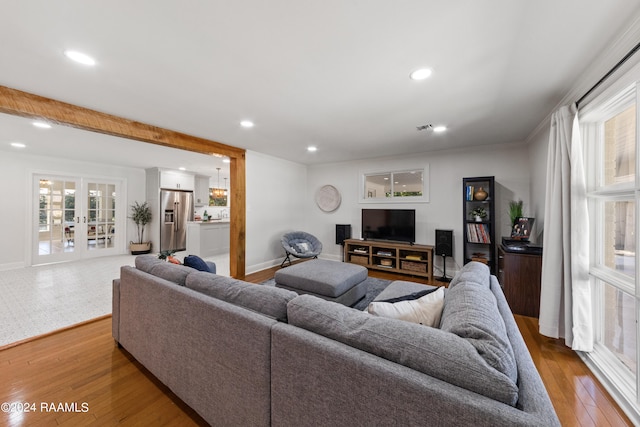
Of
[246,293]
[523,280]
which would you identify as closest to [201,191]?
[246,293]

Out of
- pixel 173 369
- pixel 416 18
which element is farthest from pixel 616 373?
pixel 173 369

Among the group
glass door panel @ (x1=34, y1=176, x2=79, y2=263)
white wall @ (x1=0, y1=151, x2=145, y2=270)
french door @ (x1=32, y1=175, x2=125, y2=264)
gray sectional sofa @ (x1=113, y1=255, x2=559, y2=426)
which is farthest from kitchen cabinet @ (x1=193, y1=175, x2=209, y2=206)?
gray sectional sofa @ (x1=113, y1=255, x2=559, y2=426)

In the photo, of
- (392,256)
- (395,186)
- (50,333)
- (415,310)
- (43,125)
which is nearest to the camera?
(415,310)

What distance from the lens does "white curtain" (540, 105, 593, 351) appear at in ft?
6.70

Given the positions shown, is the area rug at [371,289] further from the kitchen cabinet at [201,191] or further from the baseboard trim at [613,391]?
the kitchen cabinet at [201,191]

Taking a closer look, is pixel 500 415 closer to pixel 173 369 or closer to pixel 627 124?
pixel 173 369

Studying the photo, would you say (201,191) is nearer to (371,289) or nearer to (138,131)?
(138,131)

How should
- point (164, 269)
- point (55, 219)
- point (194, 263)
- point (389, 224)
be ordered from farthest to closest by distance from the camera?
1. point (55, 219)
2. point (389, 224)
3. point (194, 263)
4. point (164, 269)

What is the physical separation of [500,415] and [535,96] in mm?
2806

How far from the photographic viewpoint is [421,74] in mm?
1921

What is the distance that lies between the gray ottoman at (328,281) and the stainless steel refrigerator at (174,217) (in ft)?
16.4

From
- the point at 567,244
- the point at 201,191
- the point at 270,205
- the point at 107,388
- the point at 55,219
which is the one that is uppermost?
the point at 201,191

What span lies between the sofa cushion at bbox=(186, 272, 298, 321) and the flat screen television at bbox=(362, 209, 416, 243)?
3.60m

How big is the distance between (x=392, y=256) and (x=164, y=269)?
366 cm
